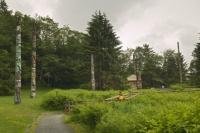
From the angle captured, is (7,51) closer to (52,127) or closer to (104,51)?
(104,51)

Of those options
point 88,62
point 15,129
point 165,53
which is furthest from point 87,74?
point 165,53

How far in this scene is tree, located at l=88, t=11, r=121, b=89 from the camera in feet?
228

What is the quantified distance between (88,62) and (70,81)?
19.6 ft

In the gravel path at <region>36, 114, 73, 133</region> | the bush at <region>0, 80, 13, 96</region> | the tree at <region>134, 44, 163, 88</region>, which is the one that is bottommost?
the gravel path at <region>36, 114, 73, 133</region>

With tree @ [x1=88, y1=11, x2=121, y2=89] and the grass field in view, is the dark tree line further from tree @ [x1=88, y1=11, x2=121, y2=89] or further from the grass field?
the grass field

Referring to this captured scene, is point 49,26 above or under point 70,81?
above

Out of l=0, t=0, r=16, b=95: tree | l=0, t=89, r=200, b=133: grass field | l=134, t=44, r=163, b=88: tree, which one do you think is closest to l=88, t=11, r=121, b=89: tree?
l=0, t=0, r=16, b=95: tree

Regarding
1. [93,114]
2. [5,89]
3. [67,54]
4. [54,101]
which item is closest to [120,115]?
[93,114]

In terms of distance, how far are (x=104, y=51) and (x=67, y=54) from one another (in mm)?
10253

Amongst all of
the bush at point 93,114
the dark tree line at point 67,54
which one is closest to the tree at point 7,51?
the dark tree line at point 67,54

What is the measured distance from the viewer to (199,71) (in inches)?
2694

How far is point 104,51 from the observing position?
234 feet

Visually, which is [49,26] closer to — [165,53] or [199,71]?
[199,71]

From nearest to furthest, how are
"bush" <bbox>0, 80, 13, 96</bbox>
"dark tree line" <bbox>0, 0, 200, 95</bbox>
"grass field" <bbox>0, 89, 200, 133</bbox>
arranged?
"grass field" <bbox>0, 89, 200, 133</bbox>, "bush" <bbox>0, 80, 13, 96</bbox>, "dark tree line" <bbox>0, 0, 200, 95</bbox>
